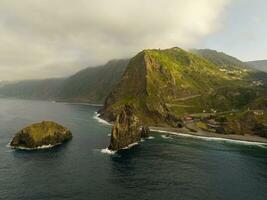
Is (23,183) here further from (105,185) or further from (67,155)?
(67,155)

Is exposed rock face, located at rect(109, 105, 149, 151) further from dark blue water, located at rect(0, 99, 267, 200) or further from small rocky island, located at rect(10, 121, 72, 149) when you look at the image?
small rocky island, located at rect(10, 121, 72, 149)

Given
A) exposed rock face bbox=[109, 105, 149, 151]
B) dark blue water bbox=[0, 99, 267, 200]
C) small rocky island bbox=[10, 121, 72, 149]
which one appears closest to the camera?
dark blue water bbox=[0, 99, 267, 200]

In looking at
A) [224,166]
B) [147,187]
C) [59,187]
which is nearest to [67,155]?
[59,187]

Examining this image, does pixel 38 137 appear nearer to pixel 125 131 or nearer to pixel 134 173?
pixel 125 131

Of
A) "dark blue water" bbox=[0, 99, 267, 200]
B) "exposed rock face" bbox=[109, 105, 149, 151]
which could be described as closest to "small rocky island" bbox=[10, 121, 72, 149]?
"dark blue water" bbox=[0, 99, 267, 200]

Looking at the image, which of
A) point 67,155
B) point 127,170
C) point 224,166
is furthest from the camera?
point 67,155

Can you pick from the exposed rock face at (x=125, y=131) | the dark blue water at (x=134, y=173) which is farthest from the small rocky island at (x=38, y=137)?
the exposed rock face at (x=125, y=131)
